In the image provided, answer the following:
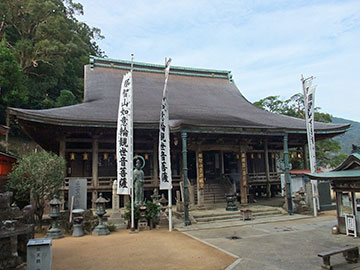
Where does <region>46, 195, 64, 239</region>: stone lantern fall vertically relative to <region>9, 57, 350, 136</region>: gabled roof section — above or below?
below

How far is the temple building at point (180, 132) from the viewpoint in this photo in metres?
12.9

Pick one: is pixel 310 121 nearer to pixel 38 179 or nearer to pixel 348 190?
pixel 348 190

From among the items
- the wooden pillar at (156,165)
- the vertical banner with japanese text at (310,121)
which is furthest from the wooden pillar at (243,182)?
the wooden pillar at (156,165)

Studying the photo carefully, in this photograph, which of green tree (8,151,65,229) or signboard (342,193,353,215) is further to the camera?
green tree (8,151,65,229)

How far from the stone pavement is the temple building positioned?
9.26ft

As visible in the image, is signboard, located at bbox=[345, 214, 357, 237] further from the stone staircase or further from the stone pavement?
the stone staircase

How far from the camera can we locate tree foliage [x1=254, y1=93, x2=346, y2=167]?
26438 millimetres

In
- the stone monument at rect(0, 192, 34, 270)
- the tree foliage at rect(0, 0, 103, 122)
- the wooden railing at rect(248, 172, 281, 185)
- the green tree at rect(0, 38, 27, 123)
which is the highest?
the tree foliage at rect(0, 0, 103, 122)

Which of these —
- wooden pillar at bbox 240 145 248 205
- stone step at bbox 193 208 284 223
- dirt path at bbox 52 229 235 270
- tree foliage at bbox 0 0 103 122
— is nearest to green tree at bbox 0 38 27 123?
tree foliage at bbox 0 0 103 122

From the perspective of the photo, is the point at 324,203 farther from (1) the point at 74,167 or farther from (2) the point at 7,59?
(2) the point at 7,59

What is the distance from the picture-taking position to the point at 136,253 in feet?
22.4

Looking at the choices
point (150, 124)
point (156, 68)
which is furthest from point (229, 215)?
point (156, 68)

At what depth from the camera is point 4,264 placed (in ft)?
16.2

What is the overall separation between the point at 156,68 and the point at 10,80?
1313cm
